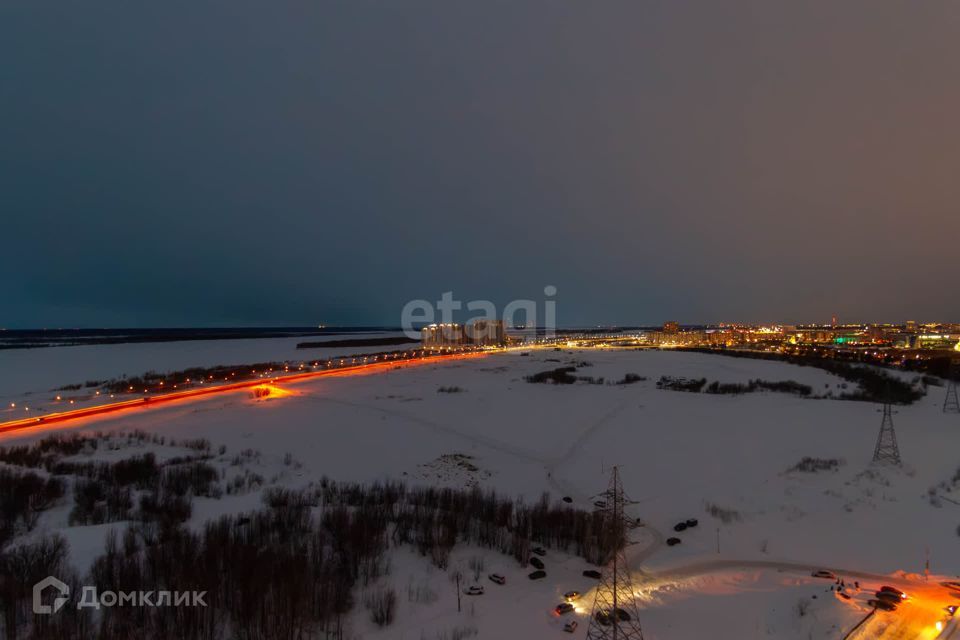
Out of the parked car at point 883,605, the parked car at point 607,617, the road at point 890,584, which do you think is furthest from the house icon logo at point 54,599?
the parked car at point 883,605

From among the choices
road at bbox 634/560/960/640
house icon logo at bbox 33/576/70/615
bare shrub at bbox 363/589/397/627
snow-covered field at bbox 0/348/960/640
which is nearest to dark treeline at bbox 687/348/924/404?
snow-covered field at bbox 0/348/960/640

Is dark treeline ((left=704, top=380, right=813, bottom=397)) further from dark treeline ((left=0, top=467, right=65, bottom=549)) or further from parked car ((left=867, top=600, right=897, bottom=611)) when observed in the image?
dark treeline ((left=0, top=467, right=65, bottom=549))

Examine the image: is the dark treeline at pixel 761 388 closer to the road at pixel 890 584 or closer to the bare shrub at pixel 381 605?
the road at pixel 890 584

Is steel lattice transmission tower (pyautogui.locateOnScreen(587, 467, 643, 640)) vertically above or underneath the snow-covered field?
above

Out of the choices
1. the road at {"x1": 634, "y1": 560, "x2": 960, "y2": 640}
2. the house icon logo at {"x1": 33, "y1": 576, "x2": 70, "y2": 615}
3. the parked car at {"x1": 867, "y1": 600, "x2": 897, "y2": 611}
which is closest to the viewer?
the house icon logo at {"x1": 33, "y1": 576, "x2": 70, "y2": 615}

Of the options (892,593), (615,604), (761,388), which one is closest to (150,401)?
(615,604)
